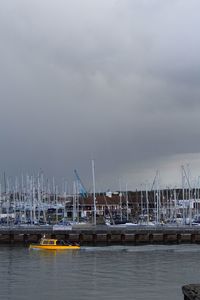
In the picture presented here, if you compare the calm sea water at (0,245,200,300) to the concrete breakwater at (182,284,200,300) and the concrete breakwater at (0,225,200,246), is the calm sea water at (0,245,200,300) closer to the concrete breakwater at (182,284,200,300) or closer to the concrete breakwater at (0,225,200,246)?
the concrete breakwater at (0,225,200,246)

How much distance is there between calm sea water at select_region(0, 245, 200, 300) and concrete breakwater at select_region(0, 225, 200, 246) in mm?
12193

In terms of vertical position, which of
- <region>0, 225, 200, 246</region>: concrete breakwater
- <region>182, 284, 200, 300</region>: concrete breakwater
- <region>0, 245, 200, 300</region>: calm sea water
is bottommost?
<region>0, 245, 200, 300</region>: calm sea water

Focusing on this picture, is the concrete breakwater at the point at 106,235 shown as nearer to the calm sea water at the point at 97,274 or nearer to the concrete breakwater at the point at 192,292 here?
the calm sea water at the point at 97,274

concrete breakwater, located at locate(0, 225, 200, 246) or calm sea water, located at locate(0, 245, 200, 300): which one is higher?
concrete breakwater, located at locate(0, 225, 200, 246)

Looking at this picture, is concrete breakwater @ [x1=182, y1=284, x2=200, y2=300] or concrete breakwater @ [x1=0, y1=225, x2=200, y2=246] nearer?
concrete breakwater @ [x1=182, y1=284, x2=200, y2=300]

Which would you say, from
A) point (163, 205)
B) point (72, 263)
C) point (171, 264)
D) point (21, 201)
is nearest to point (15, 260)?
point (72, 263)

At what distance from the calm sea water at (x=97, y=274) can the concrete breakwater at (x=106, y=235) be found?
1219cm

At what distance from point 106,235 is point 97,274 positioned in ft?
133

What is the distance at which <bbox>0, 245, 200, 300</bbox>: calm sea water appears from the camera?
124ft

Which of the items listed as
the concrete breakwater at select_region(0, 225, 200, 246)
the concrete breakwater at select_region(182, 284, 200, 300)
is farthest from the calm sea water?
the concrete breakwater at select_region(182, 284, 200, 300)

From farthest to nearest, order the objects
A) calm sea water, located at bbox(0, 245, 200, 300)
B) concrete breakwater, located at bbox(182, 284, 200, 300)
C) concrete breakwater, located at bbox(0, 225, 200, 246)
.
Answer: concrete breakwater, located at bbox(0, 225, 200, 246) → calm sea water, located at bbox(0, 245, 200, 300) → concrete breakwater, located at bbox(182, 284, 200, 300)

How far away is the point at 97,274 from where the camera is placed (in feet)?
160

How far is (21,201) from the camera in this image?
133 metres

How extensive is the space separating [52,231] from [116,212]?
71899 millimetres
